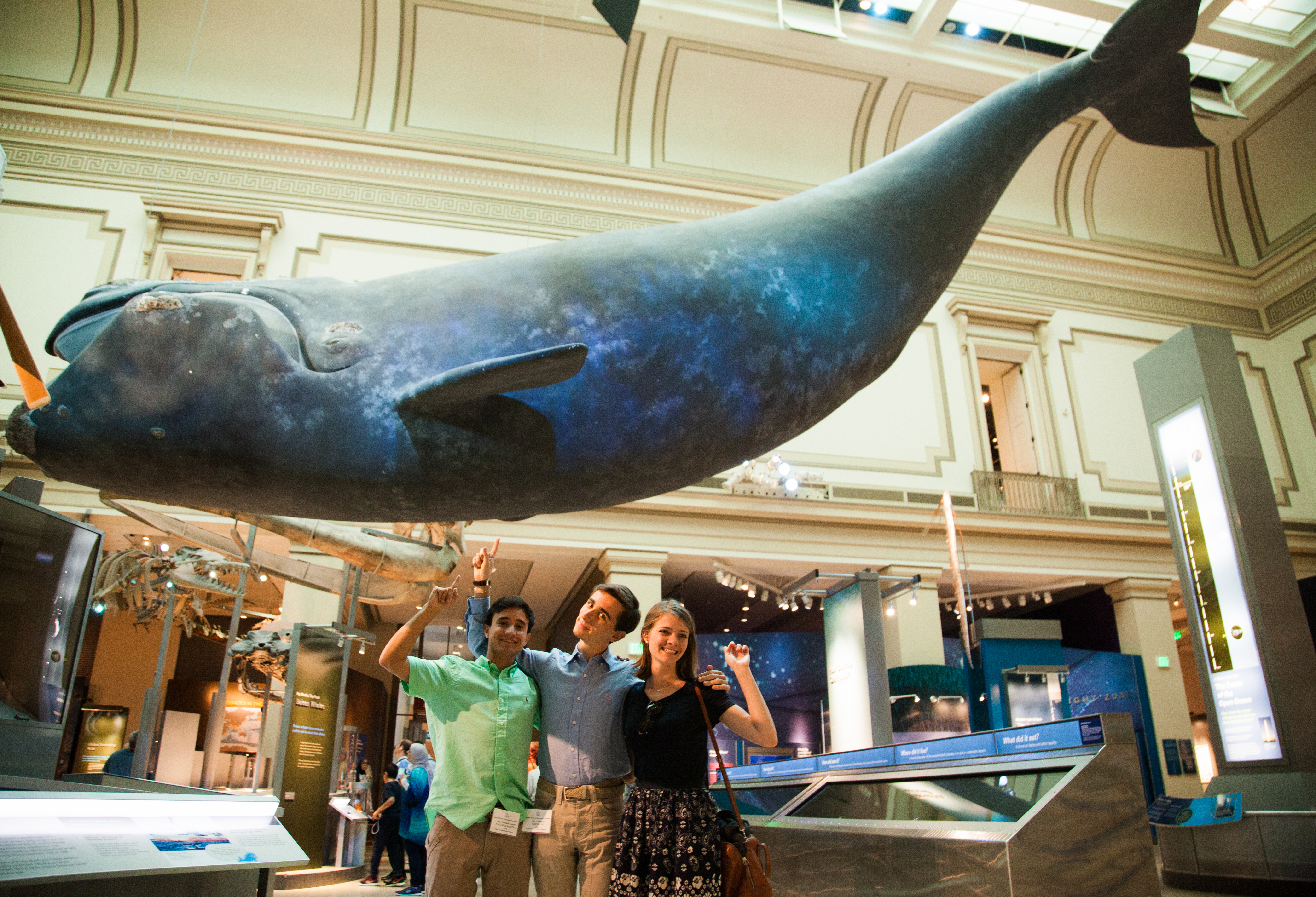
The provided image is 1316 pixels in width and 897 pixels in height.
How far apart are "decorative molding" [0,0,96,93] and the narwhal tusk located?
1411 centimetres

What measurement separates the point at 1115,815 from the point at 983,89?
40.0ft

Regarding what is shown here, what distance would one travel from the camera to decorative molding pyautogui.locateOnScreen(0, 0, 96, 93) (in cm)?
1161

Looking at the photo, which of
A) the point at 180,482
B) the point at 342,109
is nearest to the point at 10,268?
the point at 342,109

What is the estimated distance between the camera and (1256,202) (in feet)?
47.5

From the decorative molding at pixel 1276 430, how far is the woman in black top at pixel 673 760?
14220 millimetres

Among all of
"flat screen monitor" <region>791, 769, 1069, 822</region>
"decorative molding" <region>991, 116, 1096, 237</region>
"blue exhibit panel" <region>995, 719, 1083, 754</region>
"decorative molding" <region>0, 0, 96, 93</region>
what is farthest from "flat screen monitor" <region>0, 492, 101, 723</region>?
"decorative molding" <region>991, 116, 1096, 237</region>

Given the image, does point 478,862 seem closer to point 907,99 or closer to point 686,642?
point 686,642

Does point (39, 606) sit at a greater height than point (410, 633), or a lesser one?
greater

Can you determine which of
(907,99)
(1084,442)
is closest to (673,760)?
(1084,442)

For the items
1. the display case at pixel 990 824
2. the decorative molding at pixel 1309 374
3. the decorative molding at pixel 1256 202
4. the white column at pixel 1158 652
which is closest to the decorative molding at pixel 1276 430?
the decorative molding at pixel 1309 374

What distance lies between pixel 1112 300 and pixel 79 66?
54.5 ft

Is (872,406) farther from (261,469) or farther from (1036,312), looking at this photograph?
(261,469)

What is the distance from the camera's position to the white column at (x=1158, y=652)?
36.7 ft

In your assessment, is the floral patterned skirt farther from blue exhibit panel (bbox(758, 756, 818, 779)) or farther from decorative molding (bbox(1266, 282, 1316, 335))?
decorative molding (bbox(1266, 282, 1316, 335))
